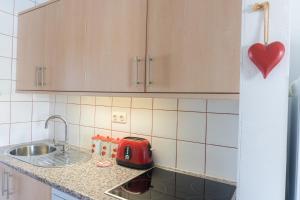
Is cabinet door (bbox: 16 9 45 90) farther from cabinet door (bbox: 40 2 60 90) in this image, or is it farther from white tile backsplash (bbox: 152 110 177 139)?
white tile backsplash (bbox: 152 110 177 139)

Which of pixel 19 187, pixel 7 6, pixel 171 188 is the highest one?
pixel 7 6

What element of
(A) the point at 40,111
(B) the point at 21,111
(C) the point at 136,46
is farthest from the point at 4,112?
(C) the point at 136,46

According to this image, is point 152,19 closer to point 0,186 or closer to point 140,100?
point 140,100

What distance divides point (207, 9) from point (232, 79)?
0.31 meters

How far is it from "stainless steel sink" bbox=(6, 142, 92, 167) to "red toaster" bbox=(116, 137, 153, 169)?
32 centimetres

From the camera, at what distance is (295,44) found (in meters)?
0.73

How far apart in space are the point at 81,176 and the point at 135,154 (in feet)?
1.10

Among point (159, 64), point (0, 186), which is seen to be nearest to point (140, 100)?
point (159, 64)

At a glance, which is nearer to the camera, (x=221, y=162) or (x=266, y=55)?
(x=266, y=55)

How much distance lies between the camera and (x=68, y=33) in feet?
4.42

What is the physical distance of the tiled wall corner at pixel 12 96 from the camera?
5.34ft

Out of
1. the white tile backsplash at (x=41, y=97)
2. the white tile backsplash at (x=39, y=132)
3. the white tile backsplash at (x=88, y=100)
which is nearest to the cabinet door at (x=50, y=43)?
the white tile backsplash at (x=88, y=100)

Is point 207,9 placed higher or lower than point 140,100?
higher

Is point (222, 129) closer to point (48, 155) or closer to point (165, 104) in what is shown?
point (165, 104)
